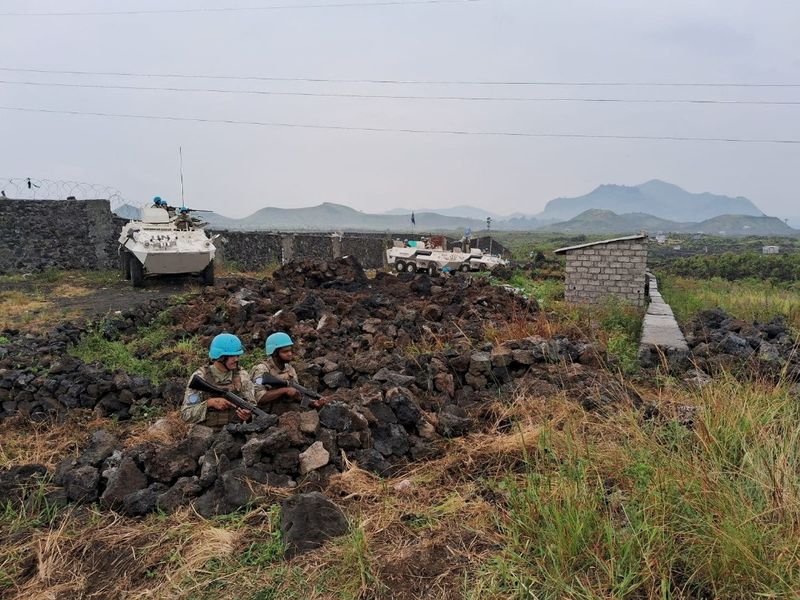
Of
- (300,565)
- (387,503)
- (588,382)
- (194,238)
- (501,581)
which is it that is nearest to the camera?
(501,581)

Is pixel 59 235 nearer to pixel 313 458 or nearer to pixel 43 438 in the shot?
pixel 43 438

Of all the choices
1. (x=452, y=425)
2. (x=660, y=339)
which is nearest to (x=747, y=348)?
(x=660, y=339)

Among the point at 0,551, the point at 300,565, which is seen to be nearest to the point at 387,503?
the point at 300,565

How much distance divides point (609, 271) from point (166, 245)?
31.7ft

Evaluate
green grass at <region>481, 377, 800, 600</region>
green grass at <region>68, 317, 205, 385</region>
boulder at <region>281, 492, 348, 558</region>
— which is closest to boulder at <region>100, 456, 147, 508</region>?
boulder at <region>281, 492, 348, 558</region>

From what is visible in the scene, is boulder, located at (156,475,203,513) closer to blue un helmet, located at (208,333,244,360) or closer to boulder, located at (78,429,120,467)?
boulder, located at (78,429,120,467)

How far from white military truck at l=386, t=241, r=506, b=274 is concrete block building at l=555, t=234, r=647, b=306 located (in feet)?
18.7

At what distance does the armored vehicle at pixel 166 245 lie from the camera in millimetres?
12492

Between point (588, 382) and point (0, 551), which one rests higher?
point (588, 382)

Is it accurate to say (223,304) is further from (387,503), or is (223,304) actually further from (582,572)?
(582,572)

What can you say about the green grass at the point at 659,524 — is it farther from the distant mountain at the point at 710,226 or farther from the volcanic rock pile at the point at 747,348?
the distant mountain at the point at 710,226

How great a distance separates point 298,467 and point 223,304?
677cm

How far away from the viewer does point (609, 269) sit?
1062 centimetres

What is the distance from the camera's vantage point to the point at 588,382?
4.55 m
